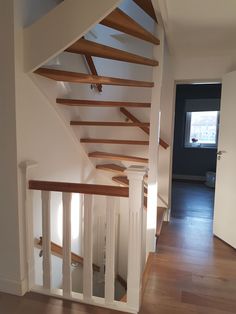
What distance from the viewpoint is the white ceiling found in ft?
Result: 5.93

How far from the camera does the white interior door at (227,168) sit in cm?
253

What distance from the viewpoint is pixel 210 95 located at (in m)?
5.64

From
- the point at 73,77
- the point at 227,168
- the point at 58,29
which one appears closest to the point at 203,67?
the point at 227,168

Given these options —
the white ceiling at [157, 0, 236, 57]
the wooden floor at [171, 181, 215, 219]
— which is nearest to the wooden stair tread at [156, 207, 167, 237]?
the wooden floor at [171, 181, 215, 219]

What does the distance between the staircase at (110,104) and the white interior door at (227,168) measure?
0.68 meters

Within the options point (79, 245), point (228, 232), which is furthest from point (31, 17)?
point (228, 232)

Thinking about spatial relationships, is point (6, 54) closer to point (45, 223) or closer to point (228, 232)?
point (45, 223)

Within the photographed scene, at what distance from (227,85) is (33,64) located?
200 centimetres

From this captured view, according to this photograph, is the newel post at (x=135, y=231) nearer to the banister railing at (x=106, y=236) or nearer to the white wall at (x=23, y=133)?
the banister railing at (x=106, y=236)

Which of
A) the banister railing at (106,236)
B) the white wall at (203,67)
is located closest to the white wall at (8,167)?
the banister railing at (106,236)

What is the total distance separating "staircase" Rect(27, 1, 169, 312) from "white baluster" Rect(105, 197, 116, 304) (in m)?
0.89

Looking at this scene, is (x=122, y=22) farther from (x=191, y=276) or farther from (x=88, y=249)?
(x=191, y=276)

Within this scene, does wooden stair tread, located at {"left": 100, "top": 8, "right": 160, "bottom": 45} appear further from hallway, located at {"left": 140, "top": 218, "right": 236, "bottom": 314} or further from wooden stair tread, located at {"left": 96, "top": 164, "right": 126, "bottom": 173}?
hallway, located at {"left": 140, "top": 218, "right": 236, "bottom": 314}

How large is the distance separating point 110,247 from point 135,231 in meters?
0.23
